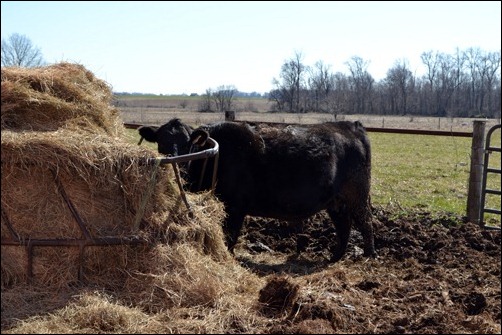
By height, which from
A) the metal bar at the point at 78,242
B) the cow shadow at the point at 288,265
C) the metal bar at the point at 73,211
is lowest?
the cow shadow at the point at 288,265

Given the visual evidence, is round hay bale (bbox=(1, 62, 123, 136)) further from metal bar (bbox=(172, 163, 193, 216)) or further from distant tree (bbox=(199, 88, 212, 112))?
distant tree (bbox=(199, 88, 212, 112))

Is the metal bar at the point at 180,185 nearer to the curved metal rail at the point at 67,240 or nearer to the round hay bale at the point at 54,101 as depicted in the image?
the curved metal rail at the point at 67,240

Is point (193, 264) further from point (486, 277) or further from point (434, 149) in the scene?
point (434, 149)

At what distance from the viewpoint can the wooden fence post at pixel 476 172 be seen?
28.6ft

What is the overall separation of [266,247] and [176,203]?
2386 mm

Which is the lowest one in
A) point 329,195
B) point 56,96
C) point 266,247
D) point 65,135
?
point 266,247

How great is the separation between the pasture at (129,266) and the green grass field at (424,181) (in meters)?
1.11

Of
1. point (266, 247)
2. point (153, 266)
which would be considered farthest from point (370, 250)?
point (153, 266)

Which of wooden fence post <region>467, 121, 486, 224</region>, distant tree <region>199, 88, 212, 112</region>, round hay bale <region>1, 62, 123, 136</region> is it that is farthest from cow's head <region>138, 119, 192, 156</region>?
distant tree <region>199, 88, 212, 112</region>

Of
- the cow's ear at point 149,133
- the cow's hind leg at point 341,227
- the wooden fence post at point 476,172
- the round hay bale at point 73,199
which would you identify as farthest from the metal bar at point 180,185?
the wooden fence post at point 476,172

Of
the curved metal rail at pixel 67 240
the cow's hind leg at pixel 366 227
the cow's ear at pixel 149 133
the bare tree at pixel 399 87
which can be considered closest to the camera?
the curved metal rail at pixel 67 240

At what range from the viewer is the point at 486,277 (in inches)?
242

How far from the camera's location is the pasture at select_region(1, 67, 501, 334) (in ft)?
15.5

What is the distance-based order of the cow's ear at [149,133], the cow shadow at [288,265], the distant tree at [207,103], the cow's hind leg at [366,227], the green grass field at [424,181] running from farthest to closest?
the distant tree at [207,103] < the green grass field at [424,181] < the cow's hind leg at [366,227] < the cow's ear at [149,133] < the cow shadow at [288,265]
